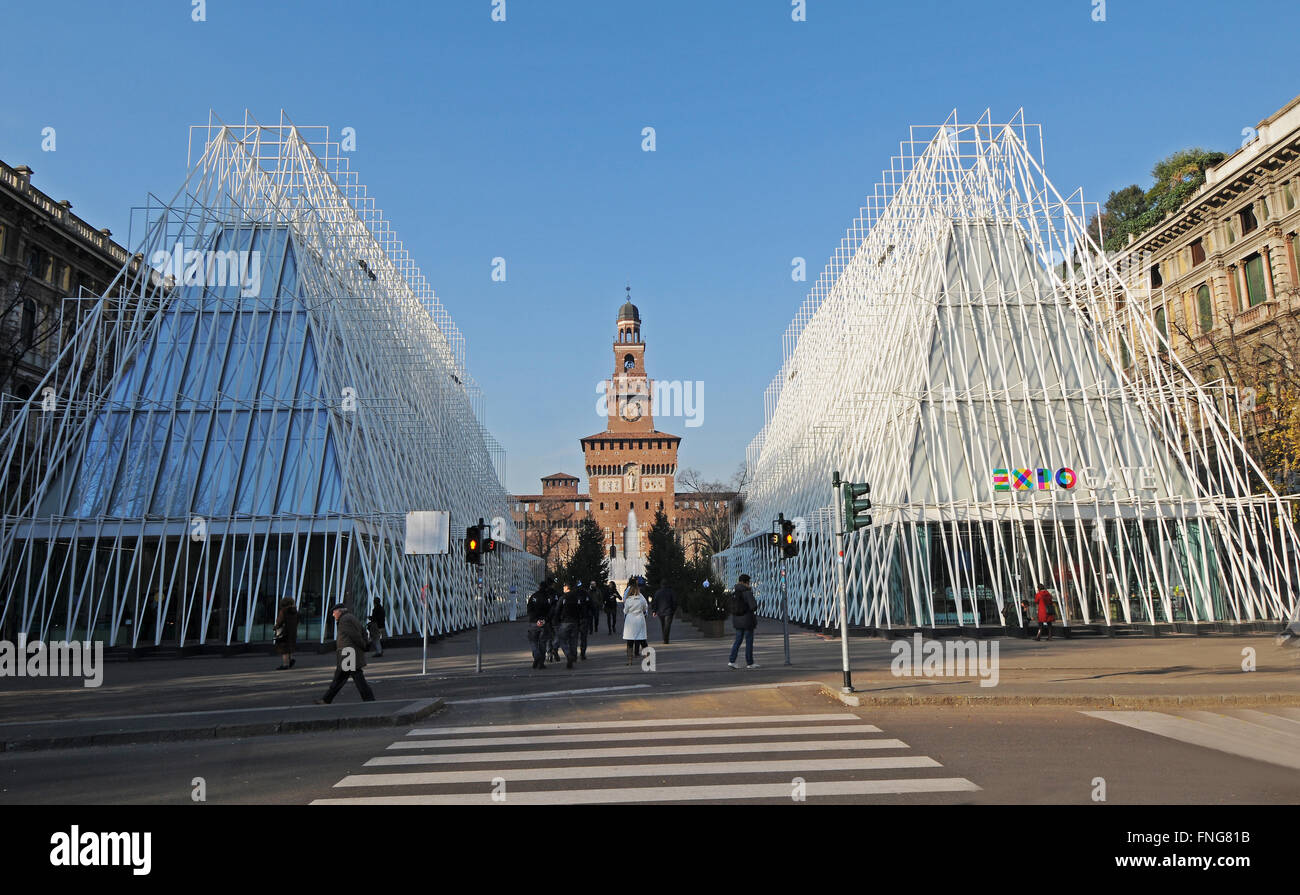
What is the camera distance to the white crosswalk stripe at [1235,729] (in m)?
9.92

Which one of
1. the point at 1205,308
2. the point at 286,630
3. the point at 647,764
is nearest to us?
the point at 647,764

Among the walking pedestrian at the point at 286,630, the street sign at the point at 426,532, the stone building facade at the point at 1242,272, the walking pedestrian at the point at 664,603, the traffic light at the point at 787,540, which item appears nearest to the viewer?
the traffic light at the point at 787,540

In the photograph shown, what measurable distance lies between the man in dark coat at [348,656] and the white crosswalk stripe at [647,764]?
2786mm

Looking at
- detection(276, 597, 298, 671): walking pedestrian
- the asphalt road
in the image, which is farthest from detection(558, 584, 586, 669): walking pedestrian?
detection(276, 597, 298, 671): walking pedestrian

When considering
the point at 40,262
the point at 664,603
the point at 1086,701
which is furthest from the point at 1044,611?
the point at 40,262

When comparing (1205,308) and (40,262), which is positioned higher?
(40,262)

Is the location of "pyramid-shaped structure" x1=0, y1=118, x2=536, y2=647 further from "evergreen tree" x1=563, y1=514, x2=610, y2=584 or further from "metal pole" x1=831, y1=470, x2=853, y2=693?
"evergreen tree" x1=563, y1=514, x2=610, y2=584

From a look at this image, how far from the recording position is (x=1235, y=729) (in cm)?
1143

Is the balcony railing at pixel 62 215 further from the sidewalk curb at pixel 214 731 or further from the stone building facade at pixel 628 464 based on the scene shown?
the stone building facade at pixel 628 464

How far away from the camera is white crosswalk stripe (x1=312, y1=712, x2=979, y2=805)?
327 inches

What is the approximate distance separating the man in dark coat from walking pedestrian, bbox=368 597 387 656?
40.6 feet

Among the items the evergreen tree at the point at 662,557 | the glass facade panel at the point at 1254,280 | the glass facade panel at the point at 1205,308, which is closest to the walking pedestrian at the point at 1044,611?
the glass facade panel at the point at 1254,280

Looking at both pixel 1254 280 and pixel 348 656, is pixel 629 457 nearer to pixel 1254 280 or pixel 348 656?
pixel 1254 280

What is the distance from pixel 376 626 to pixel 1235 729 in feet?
74.1
